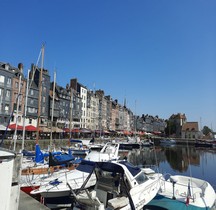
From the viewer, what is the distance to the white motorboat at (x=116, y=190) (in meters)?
7.63

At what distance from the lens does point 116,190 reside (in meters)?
8.51

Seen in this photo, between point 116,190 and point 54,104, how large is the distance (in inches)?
2441

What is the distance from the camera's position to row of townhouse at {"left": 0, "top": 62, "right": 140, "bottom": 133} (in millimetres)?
50562

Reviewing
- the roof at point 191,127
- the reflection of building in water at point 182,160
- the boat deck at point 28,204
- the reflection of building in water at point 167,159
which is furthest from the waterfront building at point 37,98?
the roof at point 191,127

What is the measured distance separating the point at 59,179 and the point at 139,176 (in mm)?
5561

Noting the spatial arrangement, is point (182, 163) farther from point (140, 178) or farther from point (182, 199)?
point (140, 178)

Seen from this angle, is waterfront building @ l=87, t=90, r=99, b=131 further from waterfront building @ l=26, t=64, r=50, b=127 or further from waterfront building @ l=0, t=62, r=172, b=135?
waterfront building @ l=26, t=64, r=50, b=127

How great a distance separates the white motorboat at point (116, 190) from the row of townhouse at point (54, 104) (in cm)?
1861

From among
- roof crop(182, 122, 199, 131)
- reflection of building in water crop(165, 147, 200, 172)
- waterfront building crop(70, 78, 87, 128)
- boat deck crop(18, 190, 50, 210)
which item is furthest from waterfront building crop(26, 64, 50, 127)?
roof crop(182, 122, 199, 131)

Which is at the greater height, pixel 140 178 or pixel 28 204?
pixel 140 178

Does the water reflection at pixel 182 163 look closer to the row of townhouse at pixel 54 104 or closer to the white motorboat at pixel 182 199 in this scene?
the white motorboat at pixel 182 199

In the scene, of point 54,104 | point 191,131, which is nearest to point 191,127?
point 191,131

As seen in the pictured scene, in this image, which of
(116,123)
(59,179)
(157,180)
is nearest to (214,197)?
(157,180)

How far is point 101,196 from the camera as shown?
8727 millimetres
